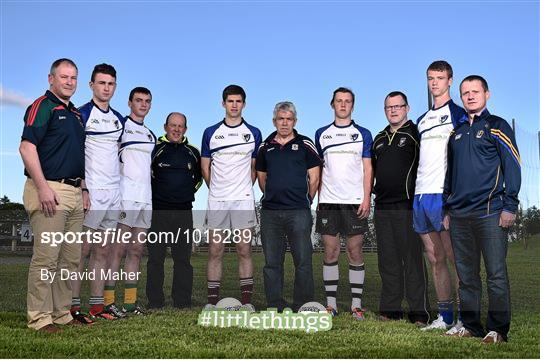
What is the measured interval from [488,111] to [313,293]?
9.29ft

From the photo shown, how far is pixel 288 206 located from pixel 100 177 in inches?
86.7

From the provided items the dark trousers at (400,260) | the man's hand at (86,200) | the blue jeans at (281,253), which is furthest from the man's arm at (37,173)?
the dark trousers at (400,260)

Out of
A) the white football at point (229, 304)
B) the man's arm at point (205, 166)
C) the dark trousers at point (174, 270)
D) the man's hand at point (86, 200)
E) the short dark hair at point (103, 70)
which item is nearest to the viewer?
the man's hand at point (86, 200)

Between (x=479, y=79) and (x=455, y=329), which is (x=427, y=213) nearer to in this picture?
(x=455, y=329)

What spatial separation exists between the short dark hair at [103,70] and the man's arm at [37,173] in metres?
1.39

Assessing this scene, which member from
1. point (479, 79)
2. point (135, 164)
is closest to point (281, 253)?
point (135, 164)

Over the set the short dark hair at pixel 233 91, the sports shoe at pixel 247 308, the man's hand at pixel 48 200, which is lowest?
the sports shoe at pixel 247 308

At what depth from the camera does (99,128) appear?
22.2ft

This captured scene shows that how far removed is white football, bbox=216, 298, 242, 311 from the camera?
270 inches

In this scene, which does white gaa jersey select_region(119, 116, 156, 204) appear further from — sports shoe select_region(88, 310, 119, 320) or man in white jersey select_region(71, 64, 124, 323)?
sports shoe select_region(88, 310, 119, 320)

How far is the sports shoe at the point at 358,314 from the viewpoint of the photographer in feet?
22.5

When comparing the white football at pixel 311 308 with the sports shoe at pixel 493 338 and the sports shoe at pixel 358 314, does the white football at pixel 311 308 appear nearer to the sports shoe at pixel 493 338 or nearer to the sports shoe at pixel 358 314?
the sports shoe at pixel 358 314

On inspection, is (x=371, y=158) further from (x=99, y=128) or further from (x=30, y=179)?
(x=30, y=179)

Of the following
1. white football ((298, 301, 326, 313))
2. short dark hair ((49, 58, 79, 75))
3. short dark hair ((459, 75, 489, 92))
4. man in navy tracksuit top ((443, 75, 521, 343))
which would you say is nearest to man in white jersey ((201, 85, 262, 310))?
white football ((298, 301, 326, 313))
